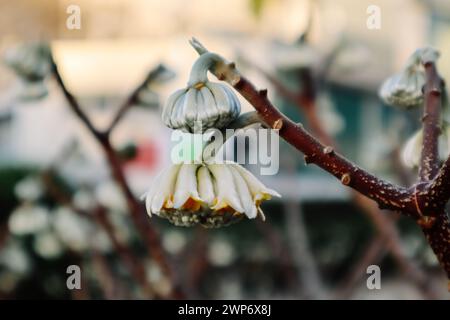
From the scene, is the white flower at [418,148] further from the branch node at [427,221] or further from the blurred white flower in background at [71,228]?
the blurred white flower in background at [71,228]

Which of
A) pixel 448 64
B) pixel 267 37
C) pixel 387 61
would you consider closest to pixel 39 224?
pixel 448 64

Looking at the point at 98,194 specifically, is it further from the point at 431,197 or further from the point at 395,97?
the point at 431,197

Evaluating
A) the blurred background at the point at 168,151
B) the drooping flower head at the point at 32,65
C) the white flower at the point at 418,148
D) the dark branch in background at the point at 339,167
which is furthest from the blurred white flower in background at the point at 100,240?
the dark branch in background at the point at 339,167

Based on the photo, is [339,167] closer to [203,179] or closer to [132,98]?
[203,179]

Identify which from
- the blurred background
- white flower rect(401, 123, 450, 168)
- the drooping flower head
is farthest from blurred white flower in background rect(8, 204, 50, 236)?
white flower rect(401, 123, 450, 168)

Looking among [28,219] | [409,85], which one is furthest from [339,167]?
[28,219]

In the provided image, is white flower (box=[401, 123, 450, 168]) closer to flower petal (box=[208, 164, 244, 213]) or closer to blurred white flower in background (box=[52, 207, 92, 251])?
flower petal (box=[208, 164, 244, 213])
